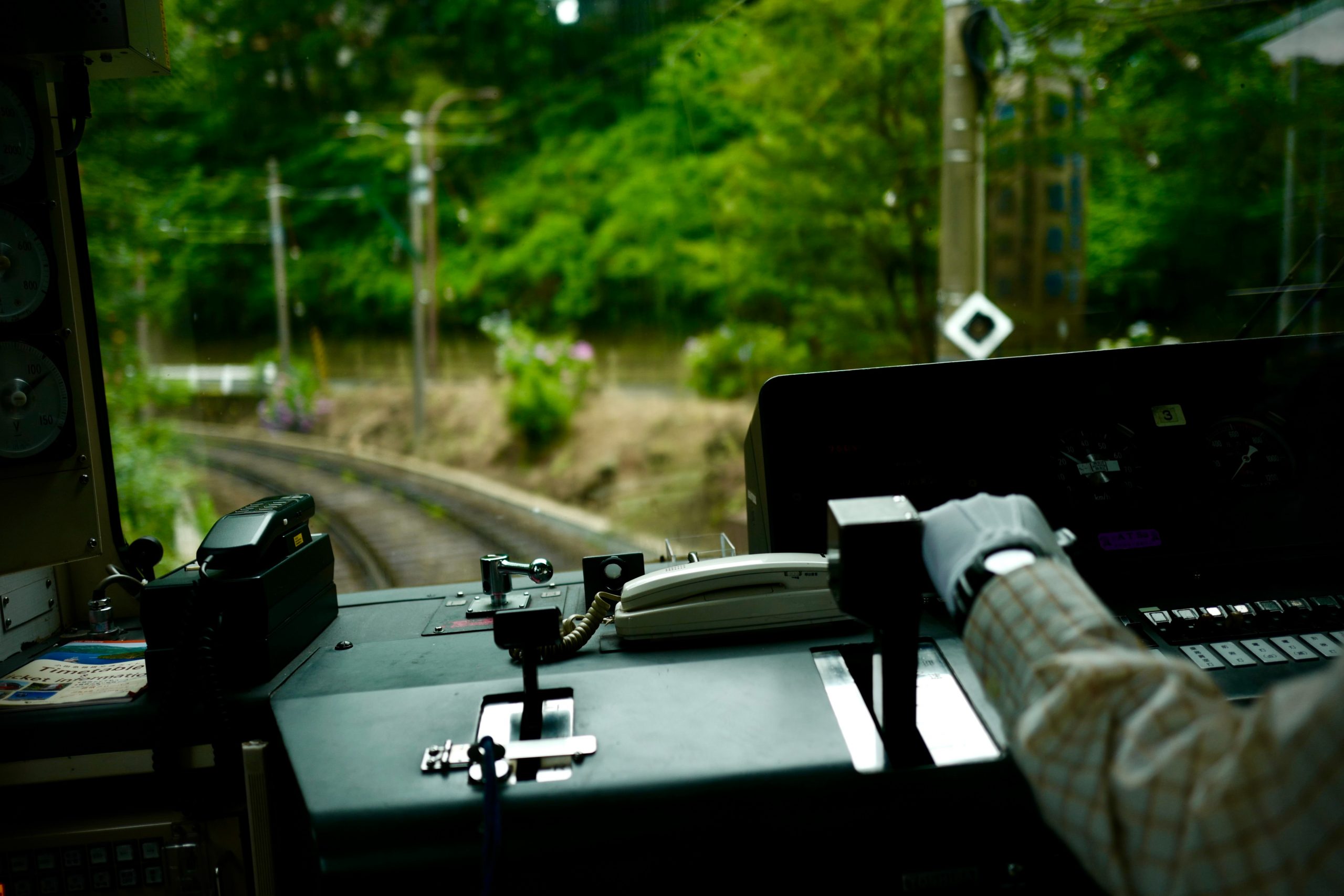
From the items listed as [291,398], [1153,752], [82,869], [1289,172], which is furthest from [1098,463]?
[291,398]

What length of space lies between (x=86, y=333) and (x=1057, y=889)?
74.2 inches

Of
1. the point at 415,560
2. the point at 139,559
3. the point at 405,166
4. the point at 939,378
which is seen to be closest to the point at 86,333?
the point at 139,559

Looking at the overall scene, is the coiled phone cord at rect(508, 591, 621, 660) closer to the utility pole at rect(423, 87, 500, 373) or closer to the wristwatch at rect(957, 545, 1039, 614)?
the wristwatch at rect(957, 545, 1039, 614)

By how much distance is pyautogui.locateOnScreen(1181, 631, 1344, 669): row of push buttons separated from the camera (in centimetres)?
116

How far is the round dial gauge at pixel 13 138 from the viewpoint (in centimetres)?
136

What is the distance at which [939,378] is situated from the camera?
4.99 feet

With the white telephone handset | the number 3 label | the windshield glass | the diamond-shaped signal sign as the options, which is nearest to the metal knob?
the white telephone handset

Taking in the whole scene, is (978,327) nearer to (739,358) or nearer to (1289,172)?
(1289,172)

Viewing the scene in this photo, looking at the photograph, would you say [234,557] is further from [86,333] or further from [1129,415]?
[1129,415]

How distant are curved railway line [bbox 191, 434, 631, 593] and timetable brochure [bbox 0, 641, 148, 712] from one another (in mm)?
705

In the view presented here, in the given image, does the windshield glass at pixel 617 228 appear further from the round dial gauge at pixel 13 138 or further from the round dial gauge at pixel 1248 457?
the round dial gauge at pixel 13 138

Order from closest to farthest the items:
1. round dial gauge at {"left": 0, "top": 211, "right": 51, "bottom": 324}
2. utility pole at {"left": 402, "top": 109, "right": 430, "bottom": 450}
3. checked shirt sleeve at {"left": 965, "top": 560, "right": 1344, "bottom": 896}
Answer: checked shirt sleeve at {"left": 965, "top": 560, "right": 1344, "bottom": 896}, round dial gauge at {"left": 0, "top": 211, "right": 51, "bottom": 324}, utility pole at {"left": 402, "top": 109, "right": 430, "bottom": 450}

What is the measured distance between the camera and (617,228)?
5.83 meters

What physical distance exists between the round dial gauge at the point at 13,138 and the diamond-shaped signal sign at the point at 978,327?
2.73 meters
